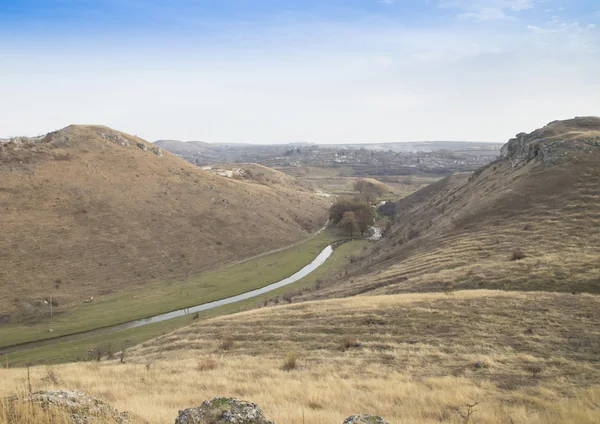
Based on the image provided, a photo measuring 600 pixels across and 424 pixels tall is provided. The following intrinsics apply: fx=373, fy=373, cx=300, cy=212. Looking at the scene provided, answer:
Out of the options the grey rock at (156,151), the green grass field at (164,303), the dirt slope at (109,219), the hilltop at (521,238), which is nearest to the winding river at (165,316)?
the green grass field at (164,303)

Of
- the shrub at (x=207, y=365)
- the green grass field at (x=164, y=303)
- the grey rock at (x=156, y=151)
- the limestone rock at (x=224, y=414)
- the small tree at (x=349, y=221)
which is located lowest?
the green grass field at (x=164, y=303)

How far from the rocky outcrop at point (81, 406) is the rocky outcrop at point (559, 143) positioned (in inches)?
2335

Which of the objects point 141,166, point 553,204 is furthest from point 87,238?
point 553,204

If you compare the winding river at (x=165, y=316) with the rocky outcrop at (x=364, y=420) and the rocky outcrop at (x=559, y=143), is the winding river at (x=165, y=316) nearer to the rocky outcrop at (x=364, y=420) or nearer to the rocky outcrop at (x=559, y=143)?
the rocky outcrop at (x=559, y=143)

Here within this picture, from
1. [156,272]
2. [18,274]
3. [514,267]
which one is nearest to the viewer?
[514,267]

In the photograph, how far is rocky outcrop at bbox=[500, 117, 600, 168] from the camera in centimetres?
5218

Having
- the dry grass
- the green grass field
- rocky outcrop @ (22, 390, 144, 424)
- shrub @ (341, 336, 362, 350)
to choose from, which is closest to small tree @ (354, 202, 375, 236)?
the green grass field

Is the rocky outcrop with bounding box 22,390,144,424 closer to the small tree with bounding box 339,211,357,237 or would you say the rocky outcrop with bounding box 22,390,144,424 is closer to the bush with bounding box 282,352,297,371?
the bush with bounding box 282,352,297,371

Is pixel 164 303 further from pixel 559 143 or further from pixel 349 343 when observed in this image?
pixel 559 143

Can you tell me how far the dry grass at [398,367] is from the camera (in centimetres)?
1060

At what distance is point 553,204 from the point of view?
139 ft

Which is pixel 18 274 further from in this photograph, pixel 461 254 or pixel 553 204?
pixel 553 204

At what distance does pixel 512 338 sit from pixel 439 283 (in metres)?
12.6

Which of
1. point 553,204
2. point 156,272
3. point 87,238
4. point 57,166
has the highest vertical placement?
point 57,166
